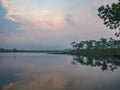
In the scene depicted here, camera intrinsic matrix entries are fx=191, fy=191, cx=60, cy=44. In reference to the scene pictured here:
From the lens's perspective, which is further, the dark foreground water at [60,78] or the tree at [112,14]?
the tree at [112,14]

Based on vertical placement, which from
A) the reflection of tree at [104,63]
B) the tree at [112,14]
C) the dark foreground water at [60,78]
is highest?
the tree at [112,14]

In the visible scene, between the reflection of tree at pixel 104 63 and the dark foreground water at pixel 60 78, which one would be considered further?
the reflection of tree at pixel 104 63

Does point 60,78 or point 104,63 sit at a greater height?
point 104,63

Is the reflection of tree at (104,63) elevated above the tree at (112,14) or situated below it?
below

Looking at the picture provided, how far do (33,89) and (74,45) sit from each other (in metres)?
177

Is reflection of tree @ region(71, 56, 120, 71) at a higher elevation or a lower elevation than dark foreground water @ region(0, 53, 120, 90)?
higher

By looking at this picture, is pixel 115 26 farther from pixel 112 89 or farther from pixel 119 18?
pixel 112 89

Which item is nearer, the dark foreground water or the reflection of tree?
the dark foreground water

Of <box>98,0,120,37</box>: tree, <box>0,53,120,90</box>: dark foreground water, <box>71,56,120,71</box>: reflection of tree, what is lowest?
<box>0,53,120,90</box>: dark foreground water

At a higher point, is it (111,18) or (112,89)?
(111,18)

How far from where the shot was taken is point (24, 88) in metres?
14.9

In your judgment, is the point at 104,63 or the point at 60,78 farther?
the point at 104,63

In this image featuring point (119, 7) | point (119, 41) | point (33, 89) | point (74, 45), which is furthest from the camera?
point (74, 45)

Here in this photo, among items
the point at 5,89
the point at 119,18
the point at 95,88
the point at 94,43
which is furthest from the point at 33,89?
the point at 94,43
